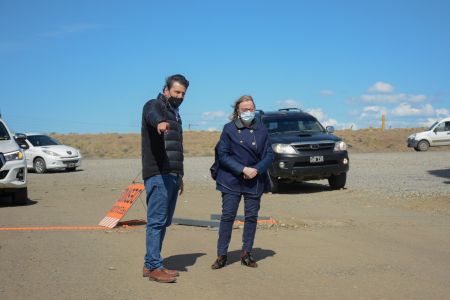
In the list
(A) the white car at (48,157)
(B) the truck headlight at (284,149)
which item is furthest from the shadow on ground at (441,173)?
(A) the white car at (48,157)

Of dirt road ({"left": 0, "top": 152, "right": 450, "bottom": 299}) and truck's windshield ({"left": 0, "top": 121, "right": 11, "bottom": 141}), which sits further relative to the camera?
truck's windshield ({"left": 0, "top": 121, "right": 11, "bottom": 141})

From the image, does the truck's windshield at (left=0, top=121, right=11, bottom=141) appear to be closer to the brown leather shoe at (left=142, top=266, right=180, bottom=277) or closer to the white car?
the brown leather shoe at (left=142, top=266, right=180, bottom=277)

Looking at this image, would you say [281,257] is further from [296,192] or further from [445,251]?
[296,192]

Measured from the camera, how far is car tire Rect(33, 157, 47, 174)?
83.5 feet

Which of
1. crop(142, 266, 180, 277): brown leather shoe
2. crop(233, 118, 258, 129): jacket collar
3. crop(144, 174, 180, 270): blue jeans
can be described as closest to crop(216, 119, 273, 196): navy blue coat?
crop(233, 118, 258, 129): jacket collar

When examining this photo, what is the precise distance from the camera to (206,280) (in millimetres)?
6125

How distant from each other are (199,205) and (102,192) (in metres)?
4.20

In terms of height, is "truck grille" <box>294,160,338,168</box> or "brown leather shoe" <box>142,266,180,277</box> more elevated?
"truck grille" <box>294,160,338,168</box>

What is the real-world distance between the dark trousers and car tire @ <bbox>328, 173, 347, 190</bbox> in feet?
30.1

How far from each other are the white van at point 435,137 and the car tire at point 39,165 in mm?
23611

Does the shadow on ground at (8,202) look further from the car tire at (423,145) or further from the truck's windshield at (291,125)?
the car tire at (423,145)

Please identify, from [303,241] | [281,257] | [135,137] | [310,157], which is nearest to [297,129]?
[310,157]

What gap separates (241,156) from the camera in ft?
21.8

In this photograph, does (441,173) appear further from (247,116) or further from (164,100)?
(164,100)
